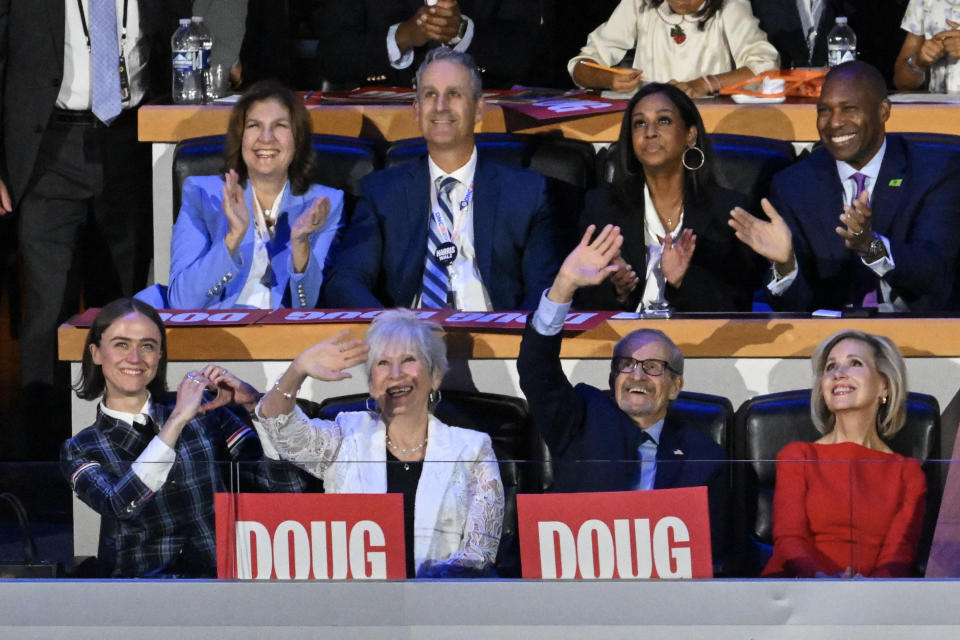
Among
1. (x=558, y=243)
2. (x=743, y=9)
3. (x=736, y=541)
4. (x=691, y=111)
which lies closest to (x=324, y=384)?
(x=558, y=243)

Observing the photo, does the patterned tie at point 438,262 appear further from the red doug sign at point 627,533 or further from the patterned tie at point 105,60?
the red doug sign at point 627,533

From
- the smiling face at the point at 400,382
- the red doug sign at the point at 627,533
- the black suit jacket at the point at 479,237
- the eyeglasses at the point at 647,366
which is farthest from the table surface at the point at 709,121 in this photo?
the red doug sign at the point at 627,533

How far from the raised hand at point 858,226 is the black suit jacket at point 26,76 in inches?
79.5

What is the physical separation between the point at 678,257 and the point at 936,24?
1.55 m

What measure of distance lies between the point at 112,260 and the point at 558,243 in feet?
4.28

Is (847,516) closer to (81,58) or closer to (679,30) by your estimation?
(679,30)

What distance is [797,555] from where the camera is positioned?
7.13 feet

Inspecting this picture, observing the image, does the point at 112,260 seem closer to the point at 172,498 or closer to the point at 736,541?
the point at 172,498

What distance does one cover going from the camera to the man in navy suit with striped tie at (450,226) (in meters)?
3.73

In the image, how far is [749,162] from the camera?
3.88 metres

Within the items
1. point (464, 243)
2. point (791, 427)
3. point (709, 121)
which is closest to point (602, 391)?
point (791, 427)

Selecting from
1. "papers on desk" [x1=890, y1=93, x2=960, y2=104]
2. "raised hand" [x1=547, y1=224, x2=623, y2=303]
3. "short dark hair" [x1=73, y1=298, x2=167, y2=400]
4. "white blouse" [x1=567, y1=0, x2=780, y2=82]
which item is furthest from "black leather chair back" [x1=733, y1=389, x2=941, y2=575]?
"white blouse" [x1=567, y1=0, x2=780, y2=82]

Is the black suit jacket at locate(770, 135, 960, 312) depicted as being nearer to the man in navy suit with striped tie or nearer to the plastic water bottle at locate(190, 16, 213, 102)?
the man in navy suit with striped tie

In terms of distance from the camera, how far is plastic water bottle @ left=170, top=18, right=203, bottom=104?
14.1ft
